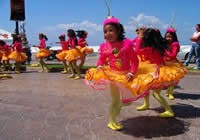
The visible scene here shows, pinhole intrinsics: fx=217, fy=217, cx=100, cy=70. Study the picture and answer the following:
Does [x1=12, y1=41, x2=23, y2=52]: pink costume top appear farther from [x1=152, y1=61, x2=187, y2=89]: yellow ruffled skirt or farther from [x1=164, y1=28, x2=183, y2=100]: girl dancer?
[x1=152, y1=61, x2=187, y2=89]: yellow ruffled skirt

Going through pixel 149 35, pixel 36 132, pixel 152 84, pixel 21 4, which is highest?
pixel 21 4

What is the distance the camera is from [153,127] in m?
3.85

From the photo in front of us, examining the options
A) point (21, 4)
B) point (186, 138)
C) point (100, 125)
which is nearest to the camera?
point (186, 138)

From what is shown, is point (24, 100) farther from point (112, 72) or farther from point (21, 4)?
point (21, 4)

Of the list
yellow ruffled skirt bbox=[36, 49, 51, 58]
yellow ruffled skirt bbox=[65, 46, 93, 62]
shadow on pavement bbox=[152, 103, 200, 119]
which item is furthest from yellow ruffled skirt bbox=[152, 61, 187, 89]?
yellow ruffled skirt bbox=[36, 49, 51, 58]

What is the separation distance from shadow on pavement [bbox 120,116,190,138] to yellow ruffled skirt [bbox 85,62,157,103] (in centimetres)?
59

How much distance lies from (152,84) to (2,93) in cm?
504

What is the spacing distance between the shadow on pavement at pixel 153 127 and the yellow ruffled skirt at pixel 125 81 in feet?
1.93

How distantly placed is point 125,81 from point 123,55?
48 centimetres

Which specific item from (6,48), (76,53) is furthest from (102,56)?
(6,48)

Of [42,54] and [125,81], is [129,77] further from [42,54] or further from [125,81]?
[42,54]

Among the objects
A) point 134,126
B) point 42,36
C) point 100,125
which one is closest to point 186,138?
point 134,126

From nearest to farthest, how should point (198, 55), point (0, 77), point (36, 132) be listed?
point (36, 132) < point (0, 77) < point (198, 55)

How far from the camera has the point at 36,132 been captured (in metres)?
3.68
